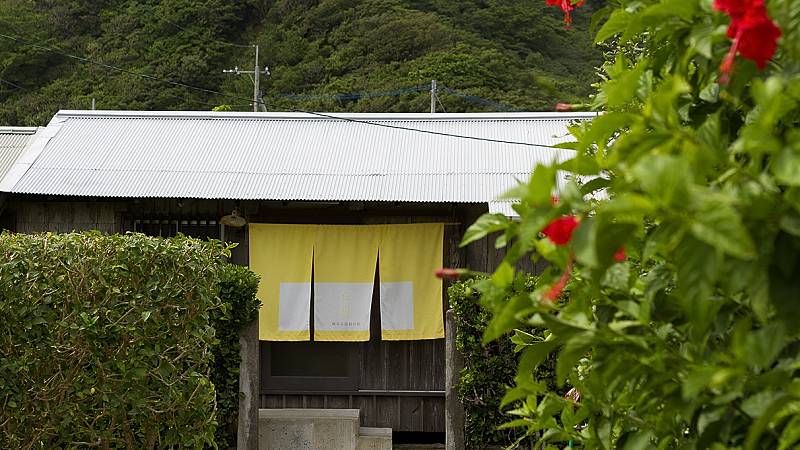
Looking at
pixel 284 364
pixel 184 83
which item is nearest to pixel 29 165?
pixel 284 364

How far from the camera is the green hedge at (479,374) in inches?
259

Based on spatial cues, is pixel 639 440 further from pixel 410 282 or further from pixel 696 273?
pixel 410 282

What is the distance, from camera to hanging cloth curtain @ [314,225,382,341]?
8844 millimetres

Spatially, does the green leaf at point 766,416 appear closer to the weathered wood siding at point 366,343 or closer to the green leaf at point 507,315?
the green leaf at point 507,315

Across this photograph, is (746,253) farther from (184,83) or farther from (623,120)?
(184,83)

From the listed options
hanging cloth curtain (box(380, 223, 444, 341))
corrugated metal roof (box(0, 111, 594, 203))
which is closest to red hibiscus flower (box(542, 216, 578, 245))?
corrugated metal roof (box(0, 111, 594, 203))

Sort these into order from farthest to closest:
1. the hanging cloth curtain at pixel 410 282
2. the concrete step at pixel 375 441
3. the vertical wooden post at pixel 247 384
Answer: the hanging cloth curtain at pixel 410 282
the concrete step at pixel 375 441
the vertical wooden post at pixel 247 384

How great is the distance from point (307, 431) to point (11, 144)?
4.98 metres

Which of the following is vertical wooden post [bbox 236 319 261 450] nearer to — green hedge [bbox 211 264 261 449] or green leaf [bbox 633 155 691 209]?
green hedge [bbox 211 264 261 449]

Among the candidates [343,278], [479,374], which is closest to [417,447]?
[343,278]

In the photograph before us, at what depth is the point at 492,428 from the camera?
6.61 m

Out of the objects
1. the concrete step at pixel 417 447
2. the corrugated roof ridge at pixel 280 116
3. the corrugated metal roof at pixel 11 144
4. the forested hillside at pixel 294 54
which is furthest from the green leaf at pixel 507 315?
the forested hillside at pixel 294 54

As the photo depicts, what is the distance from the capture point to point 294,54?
101 ft

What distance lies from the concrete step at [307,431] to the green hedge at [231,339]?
59 cm
